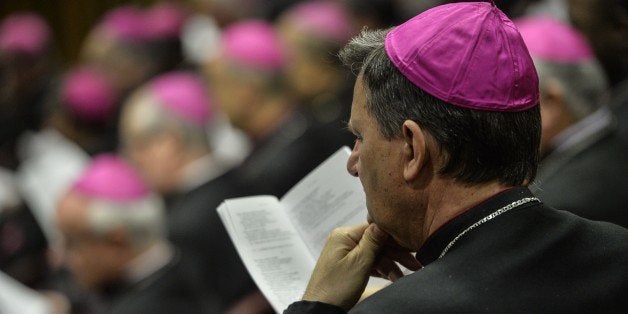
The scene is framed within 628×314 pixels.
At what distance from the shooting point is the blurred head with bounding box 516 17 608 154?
3.02 m

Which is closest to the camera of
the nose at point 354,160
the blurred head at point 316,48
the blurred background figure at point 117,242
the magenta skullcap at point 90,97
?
the nose at point 354,160

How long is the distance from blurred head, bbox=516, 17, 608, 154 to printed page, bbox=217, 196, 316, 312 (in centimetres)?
105

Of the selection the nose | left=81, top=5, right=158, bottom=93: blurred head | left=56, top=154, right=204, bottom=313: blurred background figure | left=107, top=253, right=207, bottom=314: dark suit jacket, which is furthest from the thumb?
left=81, top=5, right=158, bottom=93: blurred head

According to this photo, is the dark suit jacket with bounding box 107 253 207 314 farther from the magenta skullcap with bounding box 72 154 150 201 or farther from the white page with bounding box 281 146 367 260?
the white page with bounding box 281 146 367 260

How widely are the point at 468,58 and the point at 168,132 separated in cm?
296

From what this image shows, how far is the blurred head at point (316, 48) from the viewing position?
461 cm

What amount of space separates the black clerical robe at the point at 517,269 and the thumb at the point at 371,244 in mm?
155

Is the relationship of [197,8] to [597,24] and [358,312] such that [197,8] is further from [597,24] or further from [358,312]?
[358,312]

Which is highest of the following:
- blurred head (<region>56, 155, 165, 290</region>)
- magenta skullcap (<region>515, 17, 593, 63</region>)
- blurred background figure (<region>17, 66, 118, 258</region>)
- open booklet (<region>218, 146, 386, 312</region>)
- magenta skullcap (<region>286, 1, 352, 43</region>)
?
open booklet (<region>218, 146, 386, 312</region>)

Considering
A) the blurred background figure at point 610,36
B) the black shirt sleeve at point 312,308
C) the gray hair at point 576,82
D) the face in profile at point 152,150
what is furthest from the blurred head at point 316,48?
the black shirt sleeve at point 312,308

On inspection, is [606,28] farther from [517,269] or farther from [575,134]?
[517,269]

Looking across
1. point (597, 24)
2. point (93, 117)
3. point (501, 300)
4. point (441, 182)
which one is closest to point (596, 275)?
point (501, 300)

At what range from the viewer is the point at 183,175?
180 inches

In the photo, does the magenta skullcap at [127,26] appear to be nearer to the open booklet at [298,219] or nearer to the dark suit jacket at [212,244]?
the dark suit jacket at [212,244]
